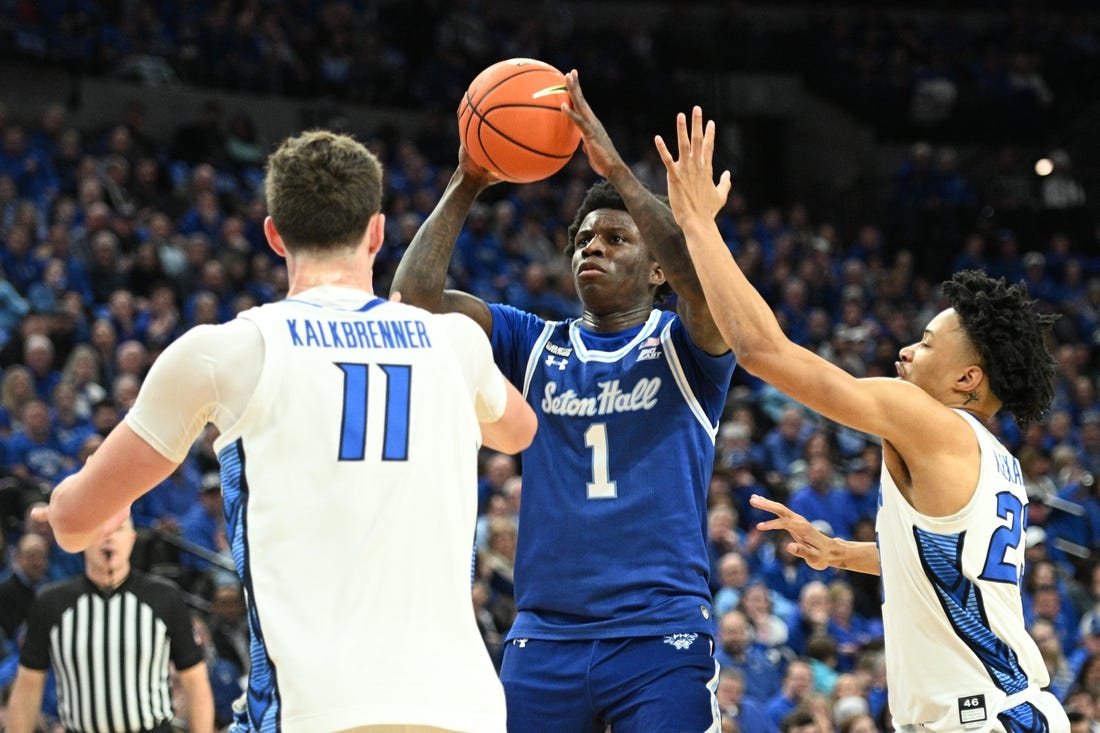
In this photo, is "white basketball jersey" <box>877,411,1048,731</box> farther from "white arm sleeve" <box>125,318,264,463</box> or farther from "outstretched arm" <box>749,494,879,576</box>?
"white arm sleeve" <box>125,318,264,463</box>

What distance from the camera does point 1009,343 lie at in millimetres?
4668

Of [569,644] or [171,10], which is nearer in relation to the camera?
[569,644]

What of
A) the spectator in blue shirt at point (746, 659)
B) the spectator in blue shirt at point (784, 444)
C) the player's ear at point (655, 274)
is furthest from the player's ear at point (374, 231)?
the spectator in blue shirt at point (784, 444)

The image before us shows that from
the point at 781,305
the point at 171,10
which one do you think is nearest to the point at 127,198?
the point at 171,10

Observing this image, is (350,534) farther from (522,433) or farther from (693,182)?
(693,182)

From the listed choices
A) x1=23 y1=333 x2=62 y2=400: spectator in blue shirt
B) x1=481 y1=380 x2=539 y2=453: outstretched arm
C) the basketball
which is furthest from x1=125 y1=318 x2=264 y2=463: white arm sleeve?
x1=23 y1=333 x2=62 y2=400: spectator in blue shirt

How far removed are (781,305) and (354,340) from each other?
15599mm

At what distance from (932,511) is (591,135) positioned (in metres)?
1.77

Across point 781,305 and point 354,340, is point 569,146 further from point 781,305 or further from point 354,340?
point 781,305

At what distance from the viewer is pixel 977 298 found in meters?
4.72

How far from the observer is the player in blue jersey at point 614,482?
4.80 meters

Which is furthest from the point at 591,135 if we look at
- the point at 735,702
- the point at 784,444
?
the point at 784,444

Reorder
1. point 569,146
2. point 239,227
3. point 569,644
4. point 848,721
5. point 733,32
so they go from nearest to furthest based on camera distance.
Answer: point 569,644 < point 569,146 < point 848,721 < point 239,227 < point 733,32

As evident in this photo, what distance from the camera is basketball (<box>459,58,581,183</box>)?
521 centimetres
